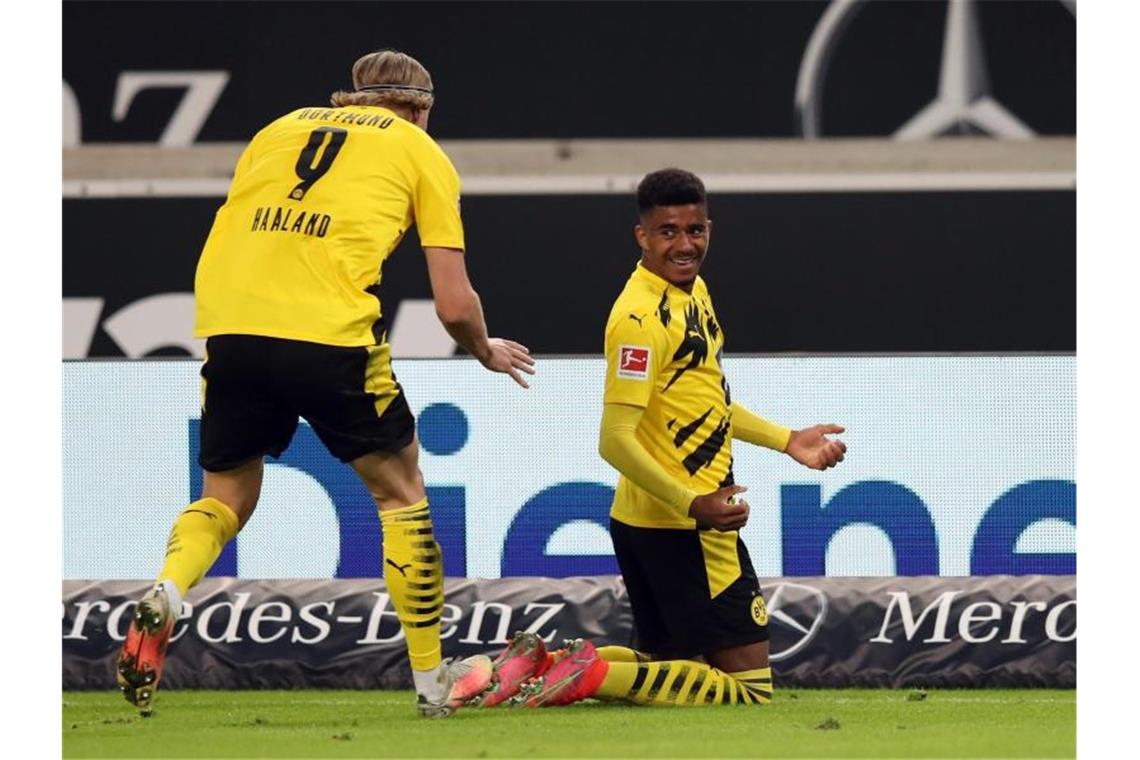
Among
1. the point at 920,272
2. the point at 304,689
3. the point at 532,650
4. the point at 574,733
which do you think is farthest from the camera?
the point at 920,272

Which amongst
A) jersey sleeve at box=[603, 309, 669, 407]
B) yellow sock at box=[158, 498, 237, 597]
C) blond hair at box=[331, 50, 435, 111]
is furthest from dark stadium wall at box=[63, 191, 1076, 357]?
yellow sock at box=[158, 498, 237, 597]

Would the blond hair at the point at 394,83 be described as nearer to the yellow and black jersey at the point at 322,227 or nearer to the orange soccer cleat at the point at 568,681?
the yellow and black jersey at the point at 322,227

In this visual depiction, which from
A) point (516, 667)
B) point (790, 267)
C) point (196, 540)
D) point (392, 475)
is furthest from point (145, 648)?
point (790, 267)

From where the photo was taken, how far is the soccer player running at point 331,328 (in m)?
5.06

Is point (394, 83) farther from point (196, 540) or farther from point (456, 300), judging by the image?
point (196, 540)

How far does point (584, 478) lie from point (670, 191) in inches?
61.8

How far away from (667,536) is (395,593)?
0.84 m

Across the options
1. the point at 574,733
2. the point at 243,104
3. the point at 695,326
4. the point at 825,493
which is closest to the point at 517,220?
the point at 243,104

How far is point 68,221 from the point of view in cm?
1242

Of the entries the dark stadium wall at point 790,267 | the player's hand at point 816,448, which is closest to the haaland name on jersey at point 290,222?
the player's hand at point 816,448

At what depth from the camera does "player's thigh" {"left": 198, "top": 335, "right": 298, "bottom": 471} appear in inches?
200

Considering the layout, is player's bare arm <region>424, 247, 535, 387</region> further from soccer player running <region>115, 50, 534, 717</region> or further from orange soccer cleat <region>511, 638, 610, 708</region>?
orange soccer cleat <region>511, 638, 610, 708</region>

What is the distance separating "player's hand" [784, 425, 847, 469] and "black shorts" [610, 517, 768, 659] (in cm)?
31

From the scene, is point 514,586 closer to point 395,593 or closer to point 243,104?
point 395,593
